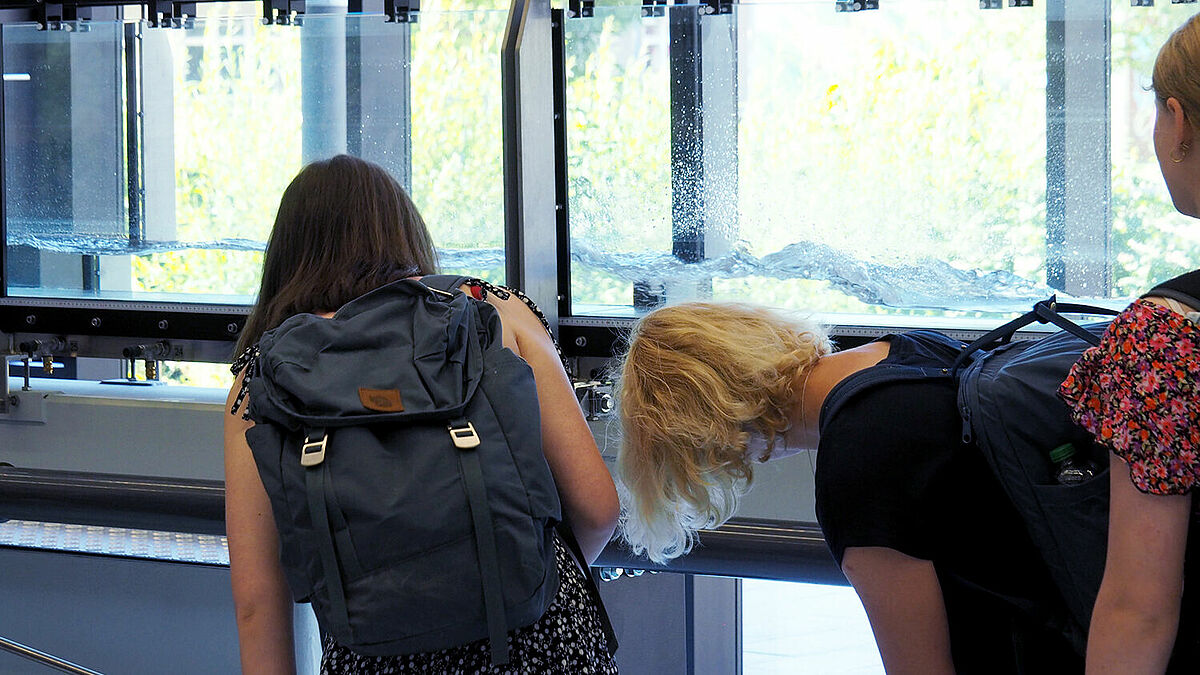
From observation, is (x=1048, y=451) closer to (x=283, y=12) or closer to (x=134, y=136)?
(x=283, y=12)

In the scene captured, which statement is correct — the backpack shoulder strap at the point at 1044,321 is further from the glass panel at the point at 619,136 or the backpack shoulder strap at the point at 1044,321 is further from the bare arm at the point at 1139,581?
the glass panel at the point at 619,136

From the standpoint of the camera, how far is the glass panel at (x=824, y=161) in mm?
2479

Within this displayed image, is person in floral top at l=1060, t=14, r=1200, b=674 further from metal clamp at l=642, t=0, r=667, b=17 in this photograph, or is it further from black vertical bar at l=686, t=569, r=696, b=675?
metal clamp at l=642, t=0, r=667, b=17

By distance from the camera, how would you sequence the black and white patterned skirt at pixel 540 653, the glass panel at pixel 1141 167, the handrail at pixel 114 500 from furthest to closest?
the glass panel at pixel 1141 167, the handrail at pixel 114 500, the black and white patterned skirt at pixel 540 653

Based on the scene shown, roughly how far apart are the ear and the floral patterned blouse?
0.16 m

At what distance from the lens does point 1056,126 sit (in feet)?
7.98

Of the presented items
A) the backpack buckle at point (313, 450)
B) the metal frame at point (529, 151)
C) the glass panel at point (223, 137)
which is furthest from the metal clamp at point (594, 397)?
the backpack buckle at point (313, 450)

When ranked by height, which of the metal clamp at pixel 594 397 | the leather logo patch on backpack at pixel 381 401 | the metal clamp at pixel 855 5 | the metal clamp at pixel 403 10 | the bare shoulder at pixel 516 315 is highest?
the metal clamp at pixel 403 10

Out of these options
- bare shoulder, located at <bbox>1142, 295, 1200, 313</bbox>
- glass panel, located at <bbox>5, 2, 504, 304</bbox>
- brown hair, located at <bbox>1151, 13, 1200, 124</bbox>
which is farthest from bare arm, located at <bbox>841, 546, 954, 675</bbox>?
glass panel, located at <bbox>5, 2, 504, 304</bbox>

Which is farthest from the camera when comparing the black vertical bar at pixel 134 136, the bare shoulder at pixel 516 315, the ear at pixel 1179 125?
the black vertical bar at pixel 134 136

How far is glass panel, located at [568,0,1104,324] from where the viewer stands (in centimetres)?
248

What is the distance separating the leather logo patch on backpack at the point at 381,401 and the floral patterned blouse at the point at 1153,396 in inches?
23.0

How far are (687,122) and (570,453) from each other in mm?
1589

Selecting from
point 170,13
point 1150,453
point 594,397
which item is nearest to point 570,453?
Answer: point 1150,453
